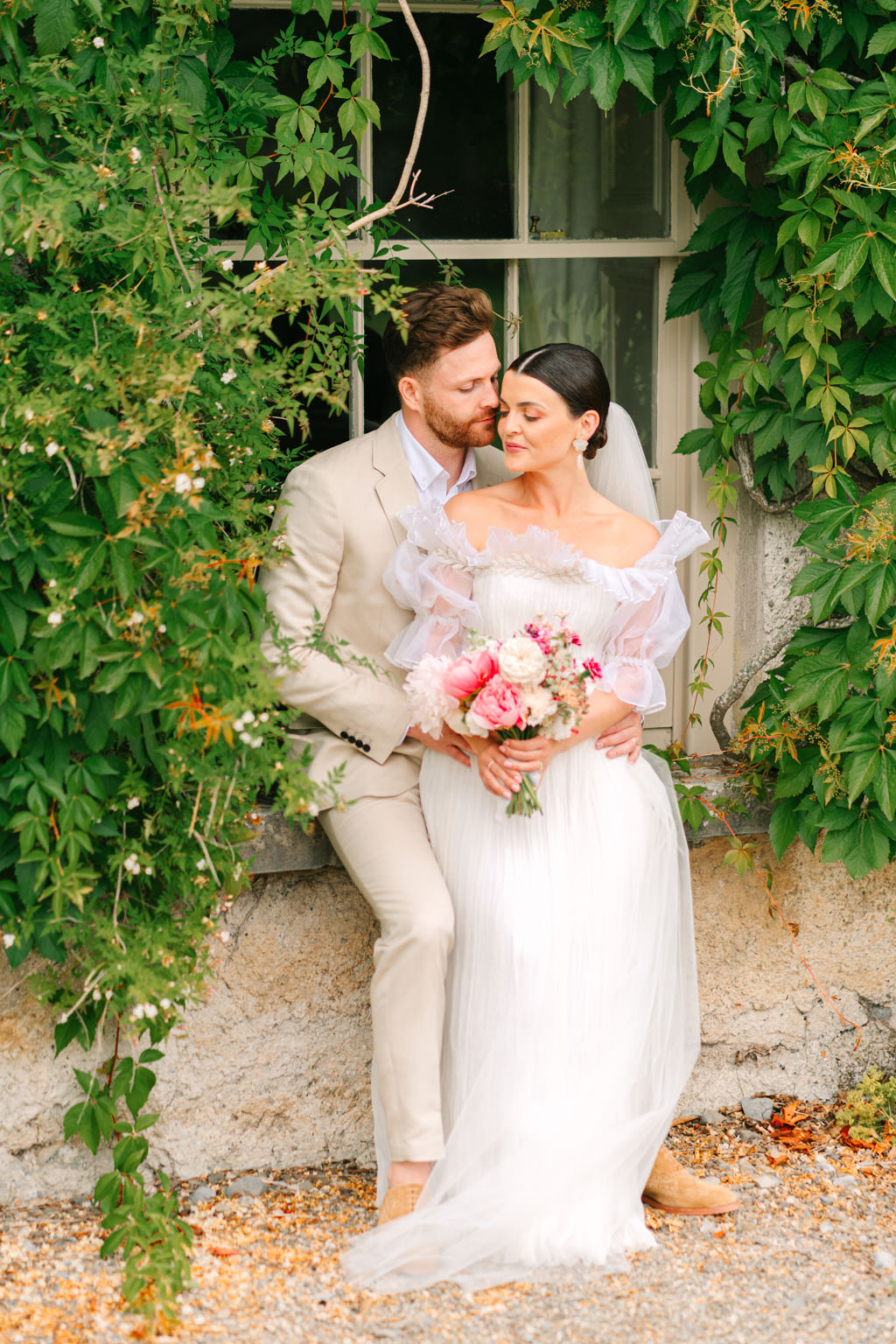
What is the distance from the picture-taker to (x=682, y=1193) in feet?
9.53

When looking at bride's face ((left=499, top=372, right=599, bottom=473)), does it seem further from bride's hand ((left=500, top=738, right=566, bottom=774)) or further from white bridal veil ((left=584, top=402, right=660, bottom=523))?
bride's hand ((left=500, top=738, right=566, bottom=774))

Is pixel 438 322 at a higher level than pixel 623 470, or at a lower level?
higher

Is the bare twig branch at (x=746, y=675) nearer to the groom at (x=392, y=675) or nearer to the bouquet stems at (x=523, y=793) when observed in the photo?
the groom at (x=392, y=675)

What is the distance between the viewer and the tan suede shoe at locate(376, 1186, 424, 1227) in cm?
268

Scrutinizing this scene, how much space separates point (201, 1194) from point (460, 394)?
1.93 metres

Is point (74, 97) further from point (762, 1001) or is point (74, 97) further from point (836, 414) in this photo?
point (762, 1001)

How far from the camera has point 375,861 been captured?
2.79m

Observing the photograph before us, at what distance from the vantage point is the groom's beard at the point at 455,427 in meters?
3.04

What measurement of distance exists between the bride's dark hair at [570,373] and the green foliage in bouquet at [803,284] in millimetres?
545

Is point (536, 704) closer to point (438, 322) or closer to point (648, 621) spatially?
point (648, 621)

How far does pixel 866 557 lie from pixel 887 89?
1042mm

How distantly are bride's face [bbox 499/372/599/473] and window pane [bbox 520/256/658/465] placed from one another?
2.47 ft

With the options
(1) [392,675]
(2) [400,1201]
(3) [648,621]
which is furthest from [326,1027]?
(3) [648,621]

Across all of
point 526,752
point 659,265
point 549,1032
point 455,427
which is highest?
point 659,265
